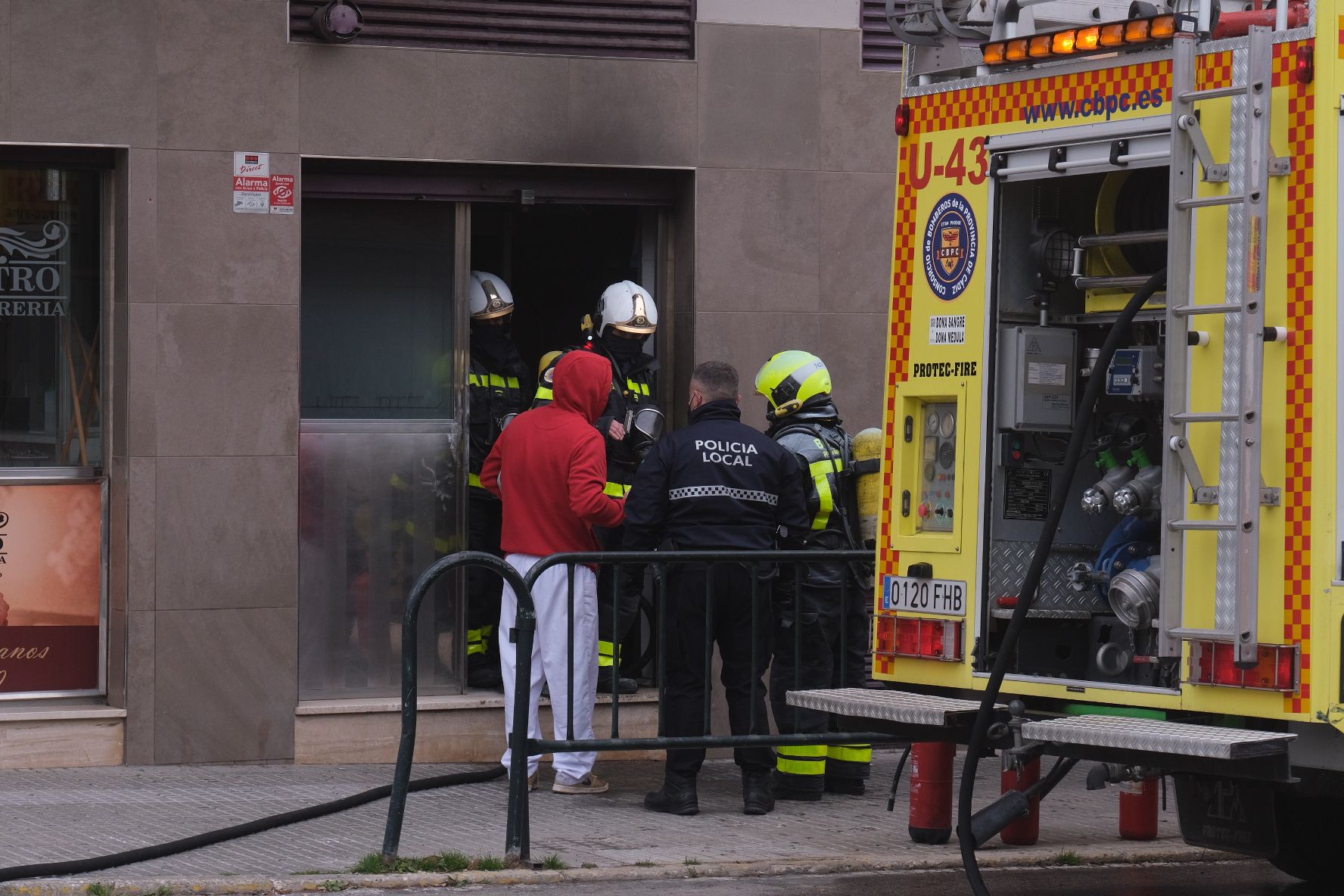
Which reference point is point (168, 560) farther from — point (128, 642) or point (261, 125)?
point (261, 125)

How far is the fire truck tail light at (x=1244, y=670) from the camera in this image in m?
6.02

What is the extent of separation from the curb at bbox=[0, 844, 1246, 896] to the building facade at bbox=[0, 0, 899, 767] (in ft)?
8.93

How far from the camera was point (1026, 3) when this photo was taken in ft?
23.6

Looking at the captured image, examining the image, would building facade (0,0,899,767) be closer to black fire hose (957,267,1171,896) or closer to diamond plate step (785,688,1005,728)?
diamond plate step (785,688,1005,728)

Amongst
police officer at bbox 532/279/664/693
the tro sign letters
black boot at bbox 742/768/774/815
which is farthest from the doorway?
black boot at bbox 742/768/774/815

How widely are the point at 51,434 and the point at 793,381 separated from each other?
3698 millimetres

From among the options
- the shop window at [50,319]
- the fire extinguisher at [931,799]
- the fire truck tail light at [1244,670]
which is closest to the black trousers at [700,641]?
the fire extinguisher at [931,799]

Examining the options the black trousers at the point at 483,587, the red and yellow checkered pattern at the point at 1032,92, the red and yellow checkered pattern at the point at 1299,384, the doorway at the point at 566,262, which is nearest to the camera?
the red and yellow checkered pattern at the point at 1299,384

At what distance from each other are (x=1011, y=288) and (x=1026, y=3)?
104cm

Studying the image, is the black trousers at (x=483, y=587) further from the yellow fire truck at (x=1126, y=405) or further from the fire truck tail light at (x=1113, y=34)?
the fire truck tail light at (x=1113, y=34)

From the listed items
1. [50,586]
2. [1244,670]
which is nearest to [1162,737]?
[1244,670]

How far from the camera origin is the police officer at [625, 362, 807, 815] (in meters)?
8.59

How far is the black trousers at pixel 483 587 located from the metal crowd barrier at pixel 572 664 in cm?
129

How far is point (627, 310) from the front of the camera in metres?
10.1
